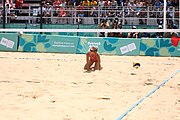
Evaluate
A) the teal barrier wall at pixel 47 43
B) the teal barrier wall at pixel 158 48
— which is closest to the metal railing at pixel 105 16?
the teal barrier wall at pixel 47 43

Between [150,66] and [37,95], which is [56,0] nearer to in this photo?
[150,66]

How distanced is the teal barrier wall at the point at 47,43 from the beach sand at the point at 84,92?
5.39m

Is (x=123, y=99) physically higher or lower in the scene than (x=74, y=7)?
lower

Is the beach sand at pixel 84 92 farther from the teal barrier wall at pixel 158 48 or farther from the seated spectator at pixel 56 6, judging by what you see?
the seated spectator at pixel 56 6

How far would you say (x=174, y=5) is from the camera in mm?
22422

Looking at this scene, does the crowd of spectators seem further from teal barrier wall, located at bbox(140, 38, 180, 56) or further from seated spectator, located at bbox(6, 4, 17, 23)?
teal barrier wall, located at bbox(140, 38, 180, 56)

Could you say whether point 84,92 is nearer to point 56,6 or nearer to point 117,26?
point 117,26

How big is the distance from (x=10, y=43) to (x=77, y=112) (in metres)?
13.5

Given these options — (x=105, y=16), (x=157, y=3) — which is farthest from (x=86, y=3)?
(x=157, y=3)

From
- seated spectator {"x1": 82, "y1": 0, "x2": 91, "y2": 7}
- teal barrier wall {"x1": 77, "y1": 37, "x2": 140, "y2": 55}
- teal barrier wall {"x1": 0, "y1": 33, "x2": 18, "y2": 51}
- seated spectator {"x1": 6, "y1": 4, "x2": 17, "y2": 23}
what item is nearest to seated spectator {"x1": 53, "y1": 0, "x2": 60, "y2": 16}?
seated spectator {"x1": 82, "y1": 0, "x2": 91, "y2": 7}

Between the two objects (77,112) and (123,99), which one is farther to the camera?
(123,99)

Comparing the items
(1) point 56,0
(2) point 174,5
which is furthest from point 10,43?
(2) point 174,5

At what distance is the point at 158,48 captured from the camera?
17.3m

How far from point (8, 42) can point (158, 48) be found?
23.7 ft
